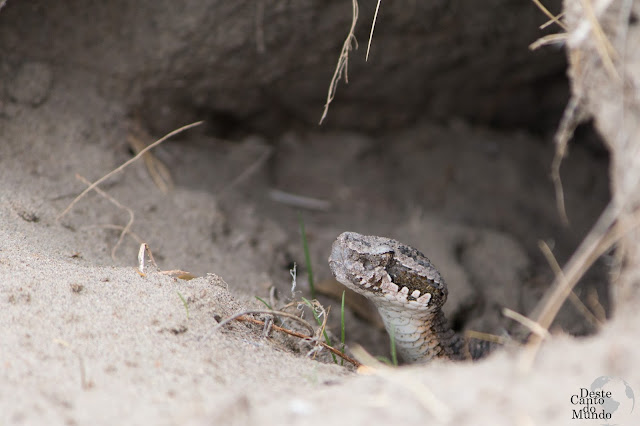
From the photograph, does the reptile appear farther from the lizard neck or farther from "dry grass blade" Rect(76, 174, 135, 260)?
"dry grass blade" Rect(76, 174, 135, 260)

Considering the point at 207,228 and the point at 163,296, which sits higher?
the point at 163,296

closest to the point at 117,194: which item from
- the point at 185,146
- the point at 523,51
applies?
the point at 185,146

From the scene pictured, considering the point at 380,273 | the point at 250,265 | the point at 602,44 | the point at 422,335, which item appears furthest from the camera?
the point at 250,265

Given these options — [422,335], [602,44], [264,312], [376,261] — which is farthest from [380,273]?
[602,44]

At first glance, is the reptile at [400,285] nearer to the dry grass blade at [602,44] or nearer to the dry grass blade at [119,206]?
the dry grass blade at [119,206]

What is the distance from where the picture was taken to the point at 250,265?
3.71m

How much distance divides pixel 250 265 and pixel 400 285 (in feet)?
3.28

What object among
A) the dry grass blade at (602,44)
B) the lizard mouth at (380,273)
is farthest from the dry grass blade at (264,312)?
the dry grass blade at (602,44)

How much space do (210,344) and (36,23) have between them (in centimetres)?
253

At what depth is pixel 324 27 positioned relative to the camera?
4074 mm

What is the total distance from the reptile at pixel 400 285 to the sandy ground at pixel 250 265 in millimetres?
438

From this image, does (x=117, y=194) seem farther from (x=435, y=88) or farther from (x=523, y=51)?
(x=523, y=51)

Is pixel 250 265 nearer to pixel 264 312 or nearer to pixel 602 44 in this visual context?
pixel 264 312

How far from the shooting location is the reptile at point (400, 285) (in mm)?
3102
